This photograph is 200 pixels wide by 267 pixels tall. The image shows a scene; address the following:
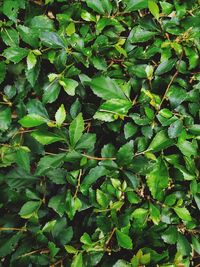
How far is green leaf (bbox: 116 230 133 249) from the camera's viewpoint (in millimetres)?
1146

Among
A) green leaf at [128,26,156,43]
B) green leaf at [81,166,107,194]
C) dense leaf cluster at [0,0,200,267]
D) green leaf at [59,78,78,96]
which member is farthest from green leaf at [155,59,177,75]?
green leaf at [81,166,107,194]

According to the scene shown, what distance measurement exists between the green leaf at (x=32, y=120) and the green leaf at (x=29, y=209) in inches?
14.4

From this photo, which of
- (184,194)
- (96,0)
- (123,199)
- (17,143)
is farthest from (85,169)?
(96,0)

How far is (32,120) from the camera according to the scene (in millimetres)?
1166

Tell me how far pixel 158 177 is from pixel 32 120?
521 mm

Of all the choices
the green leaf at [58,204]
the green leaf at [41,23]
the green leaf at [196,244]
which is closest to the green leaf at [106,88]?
the green leaf at [41,23]

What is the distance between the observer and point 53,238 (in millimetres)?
1316

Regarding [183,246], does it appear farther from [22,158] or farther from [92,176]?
[22,158]

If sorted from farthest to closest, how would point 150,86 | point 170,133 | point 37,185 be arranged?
1. point 37,185
2. point 150,86
3. point 170,133

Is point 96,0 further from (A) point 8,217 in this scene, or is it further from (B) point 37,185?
(A) point 8,217

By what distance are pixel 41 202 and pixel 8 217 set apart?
17 centimetres

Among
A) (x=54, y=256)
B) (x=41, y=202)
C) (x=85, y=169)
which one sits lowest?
(x=54, y=256)

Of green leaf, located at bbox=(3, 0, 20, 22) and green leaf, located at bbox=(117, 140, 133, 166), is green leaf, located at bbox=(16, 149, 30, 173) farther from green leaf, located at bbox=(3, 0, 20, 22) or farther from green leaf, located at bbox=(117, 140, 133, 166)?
green leaf, located at bbox=(3, 0, 20, 22)

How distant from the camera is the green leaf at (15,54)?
125 centimetres
